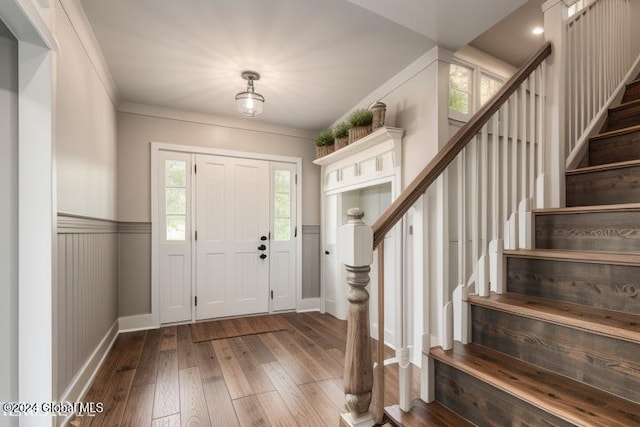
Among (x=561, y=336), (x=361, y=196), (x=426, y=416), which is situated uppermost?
(x=361, y=196)

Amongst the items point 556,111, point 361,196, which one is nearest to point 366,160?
point 361,196

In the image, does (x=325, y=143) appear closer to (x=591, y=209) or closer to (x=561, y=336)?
(x=591, y=209)

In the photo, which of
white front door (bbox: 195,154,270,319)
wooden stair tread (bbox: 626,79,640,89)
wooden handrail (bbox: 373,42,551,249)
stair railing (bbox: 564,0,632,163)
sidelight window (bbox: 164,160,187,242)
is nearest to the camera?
wooden handrail (bbox: 373,42,551,249)

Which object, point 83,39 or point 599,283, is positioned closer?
point 599,283

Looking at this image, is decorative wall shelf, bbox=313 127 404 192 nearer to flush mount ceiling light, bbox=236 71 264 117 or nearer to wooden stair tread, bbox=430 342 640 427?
flush mount ceiling light, bbox=236 71 264 117

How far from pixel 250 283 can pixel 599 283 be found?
3348 millimetres

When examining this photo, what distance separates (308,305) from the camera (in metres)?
4.11

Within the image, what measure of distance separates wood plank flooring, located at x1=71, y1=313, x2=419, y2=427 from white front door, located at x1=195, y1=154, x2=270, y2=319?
66 cm

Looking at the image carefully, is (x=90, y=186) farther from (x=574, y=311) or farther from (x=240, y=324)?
(x=574, y=311)

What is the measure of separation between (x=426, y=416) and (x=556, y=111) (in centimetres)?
185

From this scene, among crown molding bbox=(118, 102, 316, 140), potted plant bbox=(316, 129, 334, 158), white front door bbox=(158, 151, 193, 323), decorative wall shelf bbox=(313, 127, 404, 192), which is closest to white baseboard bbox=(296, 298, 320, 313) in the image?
white front door bbox=(158, 151, 193, 323)

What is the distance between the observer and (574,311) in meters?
1.18

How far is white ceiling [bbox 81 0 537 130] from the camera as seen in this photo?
6.38 ft

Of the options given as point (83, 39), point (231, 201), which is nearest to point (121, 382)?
point (231, 201)
